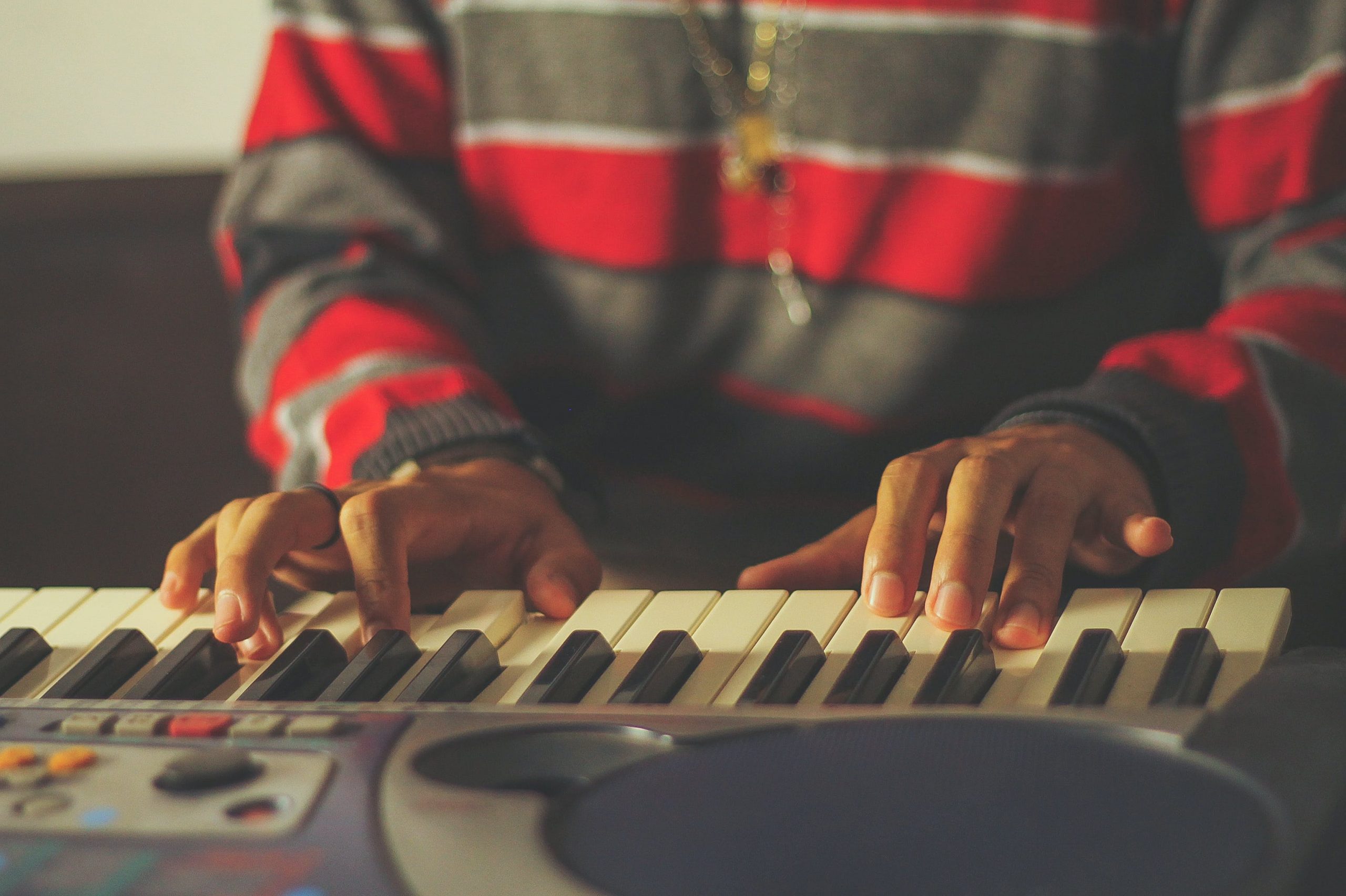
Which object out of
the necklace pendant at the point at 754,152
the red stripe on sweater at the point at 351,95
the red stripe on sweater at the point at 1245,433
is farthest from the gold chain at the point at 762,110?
the red stripe on sweater at the point at 1245,433

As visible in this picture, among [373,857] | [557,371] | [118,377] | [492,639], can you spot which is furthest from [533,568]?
[118,377]

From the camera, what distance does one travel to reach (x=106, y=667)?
15.1 inches

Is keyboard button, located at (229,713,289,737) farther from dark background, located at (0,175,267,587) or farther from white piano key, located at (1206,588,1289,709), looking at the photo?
dark background, located at (0,175,267,587)

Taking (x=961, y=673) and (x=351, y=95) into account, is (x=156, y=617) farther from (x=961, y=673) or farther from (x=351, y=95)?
(x=351, y=95)

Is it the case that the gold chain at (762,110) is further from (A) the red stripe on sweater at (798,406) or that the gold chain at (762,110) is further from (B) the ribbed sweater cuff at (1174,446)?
(B) the ribbed sweater cuff at (1174,446)

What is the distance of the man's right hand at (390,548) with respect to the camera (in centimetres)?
41

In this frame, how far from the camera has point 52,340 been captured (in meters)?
1.13

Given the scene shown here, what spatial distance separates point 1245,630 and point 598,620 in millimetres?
185

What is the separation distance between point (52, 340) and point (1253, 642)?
1078mm

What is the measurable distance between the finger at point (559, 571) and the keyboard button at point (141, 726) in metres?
0.12

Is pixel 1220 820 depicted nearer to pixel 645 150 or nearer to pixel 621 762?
pixel 621 762

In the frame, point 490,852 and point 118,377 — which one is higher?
point 490,852

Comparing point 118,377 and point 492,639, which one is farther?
point 118,377

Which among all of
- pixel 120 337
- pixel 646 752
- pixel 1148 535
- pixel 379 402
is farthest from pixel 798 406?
pixel 120 337
